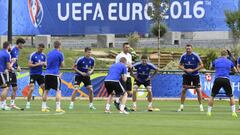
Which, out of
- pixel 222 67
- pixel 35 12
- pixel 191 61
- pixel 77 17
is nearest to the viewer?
pixel 222 67

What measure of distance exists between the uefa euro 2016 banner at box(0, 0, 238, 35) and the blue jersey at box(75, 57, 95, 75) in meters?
26.0

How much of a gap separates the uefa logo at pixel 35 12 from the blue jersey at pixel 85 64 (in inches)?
1051

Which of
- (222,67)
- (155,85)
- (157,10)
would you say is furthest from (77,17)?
(222,67)

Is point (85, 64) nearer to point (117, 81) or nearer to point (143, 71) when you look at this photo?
point (143, 71)

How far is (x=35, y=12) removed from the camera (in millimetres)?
52812

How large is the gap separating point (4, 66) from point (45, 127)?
23.2 ft

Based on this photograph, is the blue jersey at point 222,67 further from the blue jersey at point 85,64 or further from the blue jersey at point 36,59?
the blue jersey at point 36,59

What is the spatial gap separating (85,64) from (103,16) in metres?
27.1

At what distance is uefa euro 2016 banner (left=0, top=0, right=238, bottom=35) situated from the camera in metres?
52.2

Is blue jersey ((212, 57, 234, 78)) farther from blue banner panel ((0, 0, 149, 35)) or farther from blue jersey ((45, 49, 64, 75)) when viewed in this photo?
blue banner panel ((0, 0, 149, 35))

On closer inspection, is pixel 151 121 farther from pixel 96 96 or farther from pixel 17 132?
pixel 96 96

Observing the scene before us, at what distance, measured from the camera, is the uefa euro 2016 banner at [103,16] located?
52.2m

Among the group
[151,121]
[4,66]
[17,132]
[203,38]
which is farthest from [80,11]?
[17,132]

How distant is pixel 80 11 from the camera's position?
2095 inches
